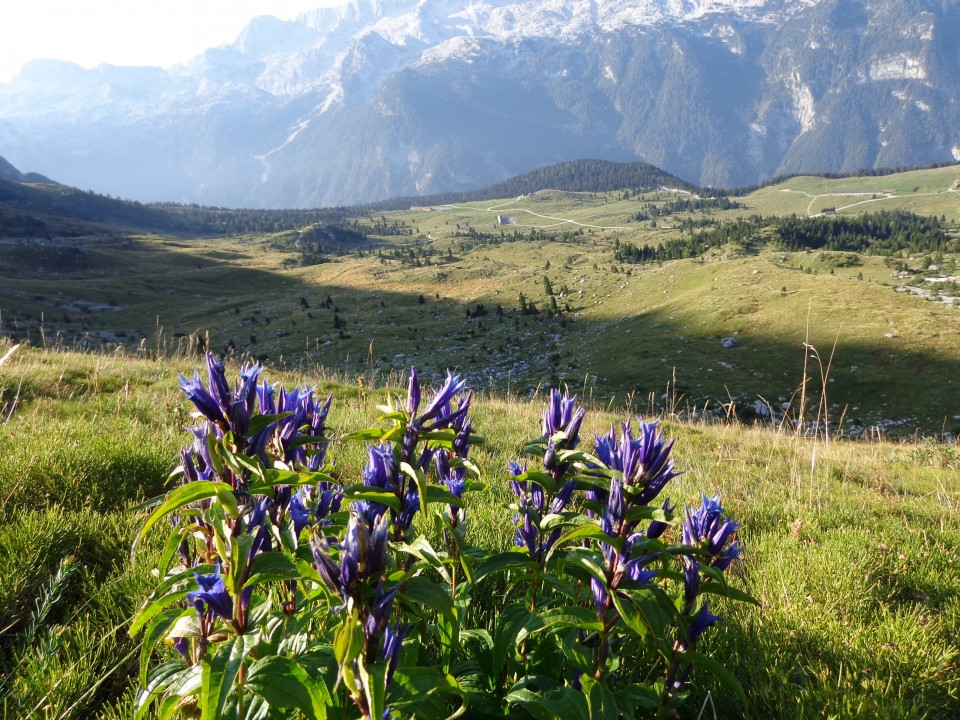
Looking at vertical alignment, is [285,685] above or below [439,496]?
below

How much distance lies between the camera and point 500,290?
7000 centimetres

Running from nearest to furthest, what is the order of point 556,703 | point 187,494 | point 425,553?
point 187,494 → point 425,553 → point 556,703

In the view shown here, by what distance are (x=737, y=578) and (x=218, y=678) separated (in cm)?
407

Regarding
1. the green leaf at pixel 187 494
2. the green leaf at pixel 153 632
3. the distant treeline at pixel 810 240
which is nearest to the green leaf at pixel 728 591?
the green leaf at pixel 187 494

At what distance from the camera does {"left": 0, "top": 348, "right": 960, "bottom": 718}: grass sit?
8.60 ft

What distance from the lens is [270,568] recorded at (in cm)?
164

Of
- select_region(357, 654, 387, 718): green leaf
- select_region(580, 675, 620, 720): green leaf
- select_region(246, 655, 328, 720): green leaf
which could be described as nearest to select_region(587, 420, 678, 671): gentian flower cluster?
select_region(580, 675, 620, 720): green leaf

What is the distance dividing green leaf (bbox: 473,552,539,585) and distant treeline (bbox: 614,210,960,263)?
268 feet

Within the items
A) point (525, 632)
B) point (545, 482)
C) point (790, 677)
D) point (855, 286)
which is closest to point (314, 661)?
point (525, 632)

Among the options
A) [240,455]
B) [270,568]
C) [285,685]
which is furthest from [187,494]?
[285,685]

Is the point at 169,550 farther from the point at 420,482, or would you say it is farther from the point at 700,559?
the point at 700,559

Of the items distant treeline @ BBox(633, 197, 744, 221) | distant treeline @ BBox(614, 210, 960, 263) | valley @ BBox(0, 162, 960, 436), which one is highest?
distant treeline @ BBox(633, 197, 744, 221)

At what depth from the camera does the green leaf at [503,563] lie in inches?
83.4

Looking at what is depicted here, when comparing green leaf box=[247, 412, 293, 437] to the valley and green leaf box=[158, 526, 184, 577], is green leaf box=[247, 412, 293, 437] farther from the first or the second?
the valley
